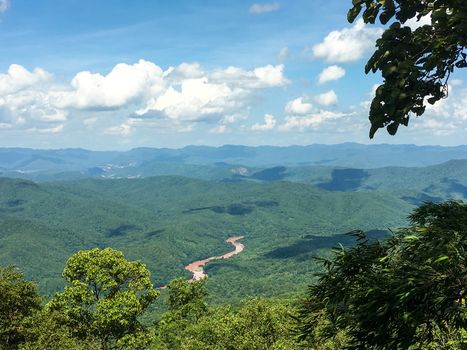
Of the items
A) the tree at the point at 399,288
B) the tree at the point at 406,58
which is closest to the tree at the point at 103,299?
the tree at the point at 399,288

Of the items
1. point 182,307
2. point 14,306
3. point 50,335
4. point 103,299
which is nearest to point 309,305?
point 50,335

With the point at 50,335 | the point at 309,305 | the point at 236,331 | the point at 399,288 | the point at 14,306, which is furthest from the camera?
the point at 236,331

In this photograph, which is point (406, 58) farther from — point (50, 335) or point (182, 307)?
point (182, 307)

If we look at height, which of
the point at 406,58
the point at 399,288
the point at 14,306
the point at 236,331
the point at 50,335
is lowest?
the point at 236,331

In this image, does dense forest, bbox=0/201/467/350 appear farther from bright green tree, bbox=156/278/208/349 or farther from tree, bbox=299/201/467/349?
bright green tree, bbox=156/278/208/349

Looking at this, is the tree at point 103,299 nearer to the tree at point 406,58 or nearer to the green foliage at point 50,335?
the green foliage at point 50,335

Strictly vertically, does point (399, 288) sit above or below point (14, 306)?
above

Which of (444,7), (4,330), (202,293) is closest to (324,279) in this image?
(444,7)

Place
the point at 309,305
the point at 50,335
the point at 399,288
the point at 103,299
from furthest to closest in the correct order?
the point at 103,299
the point at 50,335
the point at 309,305
the point at 399,288
